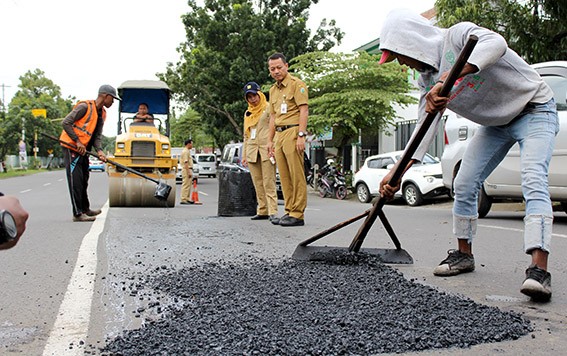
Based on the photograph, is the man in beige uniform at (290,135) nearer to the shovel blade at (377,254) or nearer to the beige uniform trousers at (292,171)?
the beige uniform trousers at (292,171)

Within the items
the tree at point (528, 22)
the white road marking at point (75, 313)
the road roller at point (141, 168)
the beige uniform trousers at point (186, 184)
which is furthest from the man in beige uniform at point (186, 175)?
the white road marking at point (75, 313)

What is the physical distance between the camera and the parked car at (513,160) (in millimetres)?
7926

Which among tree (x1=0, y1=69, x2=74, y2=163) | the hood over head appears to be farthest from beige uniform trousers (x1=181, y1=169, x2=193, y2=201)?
tree (x1=0, y1=69, x2=74, y2=163)

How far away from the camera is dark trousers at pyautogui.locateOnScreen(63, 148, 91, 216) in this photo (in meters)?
8.43

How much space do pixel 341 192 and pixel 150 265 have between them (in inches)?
639

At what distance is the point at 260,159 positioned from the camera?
8.65 meters

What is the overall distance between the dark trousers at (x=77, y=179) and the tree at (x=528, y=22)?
8.73m

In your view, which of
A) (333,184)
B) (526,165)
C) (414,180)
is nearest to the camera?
(526,165)

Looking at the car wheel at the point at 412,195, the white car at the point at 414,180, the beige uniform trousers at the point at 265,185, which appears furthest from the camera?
the car wheel at the point at 412,195

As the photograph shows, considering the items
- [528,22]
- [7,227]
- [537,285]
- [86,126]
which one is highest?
[528,22]

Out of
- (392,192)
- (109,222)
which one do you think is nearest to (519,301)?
(392,192)

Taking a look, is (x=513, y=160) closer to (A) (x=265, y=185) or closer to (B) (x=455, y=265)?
(A) (x=265, y=185)

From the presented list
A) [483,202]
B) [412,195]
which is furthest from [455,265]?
[412,195]

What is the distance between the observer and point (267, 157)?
8.43 m
